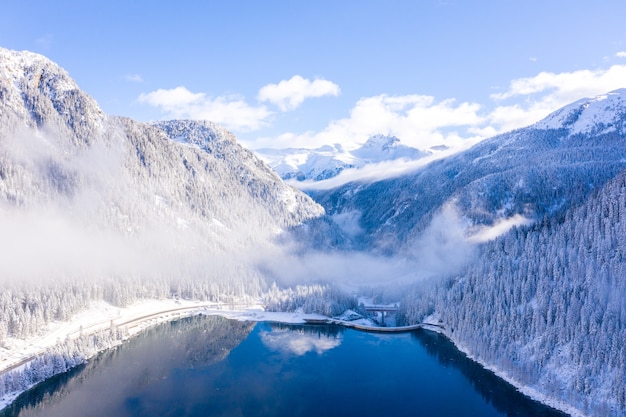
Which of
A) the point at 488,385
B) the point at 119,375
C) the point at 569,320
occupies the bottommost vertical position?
the point at 488,385

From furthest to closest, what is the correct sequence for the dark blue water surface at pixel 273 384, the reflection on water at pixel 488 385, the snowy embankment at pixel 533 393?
the reflection on water at pixel 488 385 < the dark blue water surface at pixel 273 384 < the snowy embankment at pixel 533 393

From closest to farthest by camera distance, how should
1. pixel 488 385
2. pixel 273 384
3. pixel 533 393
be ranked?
pixel 533 393, pixel 488 385, pixel 273 384

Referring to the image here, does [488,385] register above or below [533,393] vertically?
below

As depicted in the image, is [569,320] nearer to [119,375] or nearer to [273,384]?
[273,384]

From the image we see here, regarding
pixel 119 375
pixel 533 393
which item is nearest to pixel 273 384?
pixel 119 375

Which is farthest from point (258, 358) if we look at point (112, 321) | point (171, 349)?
point (112, 321)

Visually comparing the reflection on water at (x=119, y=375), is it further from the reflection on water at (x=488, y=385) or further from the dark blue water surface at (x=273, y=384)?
the reflection on water at (x=488, y=385)

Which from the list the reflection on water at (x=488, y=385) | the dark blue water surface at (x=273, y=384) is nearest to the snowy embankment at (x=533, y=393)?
the reflection on water at (x=488, y=385)

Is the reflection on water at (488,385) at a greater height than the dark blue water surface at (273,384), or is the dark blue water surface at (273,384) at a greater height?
the dark blue water surface at (273,384)
